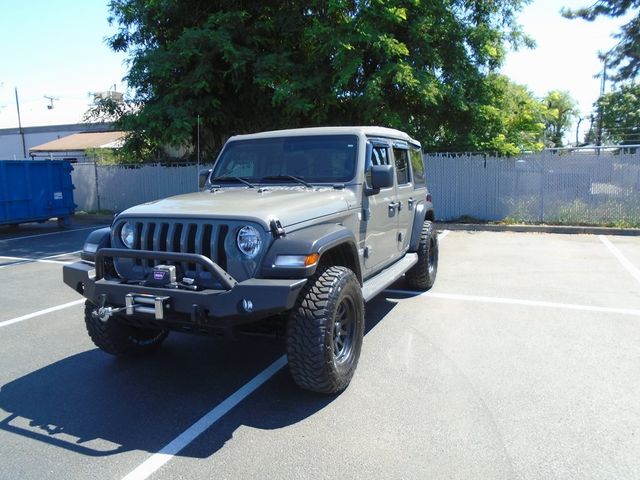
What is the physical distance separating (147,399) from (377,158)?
3.12 metres

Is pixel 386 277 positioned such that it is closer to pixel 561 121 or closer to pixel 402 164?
pixel 402 164

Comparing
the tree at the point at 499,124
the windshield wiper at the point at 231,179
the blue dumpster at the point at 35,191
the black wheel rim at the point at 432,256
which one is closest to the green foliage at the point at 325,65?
the tree at the point at 499,124

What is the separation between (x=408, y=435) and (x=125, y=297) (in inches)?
82.6

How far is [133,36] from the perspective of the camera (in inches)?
628

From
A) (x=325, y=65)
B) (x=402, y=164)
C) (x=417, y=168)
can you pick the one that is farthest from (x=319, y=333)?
(x=325, y=65)

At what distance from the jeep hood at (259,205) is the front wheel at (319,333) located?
1.63 feet

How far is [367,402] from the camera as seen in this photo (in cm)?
374

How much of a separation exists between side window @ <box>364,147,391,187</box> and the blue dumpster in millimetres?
12016

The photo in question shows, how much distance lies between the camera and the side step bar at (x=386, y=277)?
15.1 ft

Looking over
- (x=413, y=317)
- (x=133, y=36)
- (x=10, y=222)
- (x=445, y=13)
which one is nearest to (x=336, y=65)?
(x=445, y=13)

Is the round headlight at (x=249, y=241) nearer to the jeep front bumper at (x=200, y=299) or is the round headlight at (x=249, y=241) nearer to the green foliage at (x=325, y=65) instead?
the jeep front bumper at (x=200, y=299)

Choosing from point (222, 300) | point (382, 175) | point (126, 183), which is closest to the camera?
point (222, 300)

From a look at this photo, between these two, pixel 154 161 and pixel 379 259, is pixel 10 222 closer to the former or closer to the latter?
pixel 154 161

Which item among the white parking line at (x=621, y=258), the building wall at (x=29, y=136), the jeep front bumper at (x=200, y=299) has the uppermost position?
the building wall at (x=29, y=136)
